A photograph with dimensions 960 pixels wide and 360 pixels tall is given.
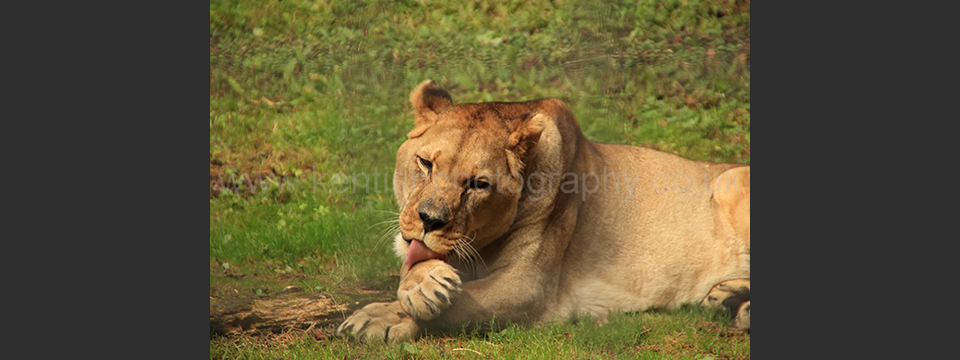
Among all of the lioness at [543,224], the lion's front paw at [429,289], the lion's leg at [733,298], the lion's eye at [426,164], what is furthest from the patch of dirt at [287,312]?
the lion's leg at [733,298]

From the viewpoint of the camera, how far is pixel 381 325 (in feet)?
30.1

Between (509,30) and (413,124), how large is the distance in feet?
3.74

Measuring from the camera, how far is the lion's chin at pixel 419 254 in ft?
29.2

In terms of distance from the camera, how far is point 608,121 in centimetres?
967

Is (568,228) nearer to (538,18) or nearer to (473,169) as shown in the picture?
(473,169)

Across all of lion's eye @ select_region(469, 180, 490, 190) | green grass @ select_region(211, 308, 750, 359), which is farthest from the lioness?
green grass @ select_region(211, 308, 750, 359)

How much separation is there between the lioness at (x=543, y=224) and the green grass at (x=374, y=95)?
20 centimetres

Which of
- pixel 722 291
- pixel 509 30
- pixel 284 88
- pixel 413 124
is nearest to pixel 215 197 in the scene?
pixel 284 88

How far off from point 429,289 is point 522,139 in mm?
1364

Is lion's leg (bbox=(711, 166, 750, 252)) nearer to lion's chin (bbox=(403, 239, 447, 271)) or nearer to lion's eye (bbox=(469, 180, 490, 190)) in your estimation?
lion's eye (bbox=(469, 180, 490, 190))

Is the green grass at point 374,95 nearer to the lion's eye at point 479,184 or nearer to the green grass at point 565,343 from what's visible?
the green grass at point 565,343

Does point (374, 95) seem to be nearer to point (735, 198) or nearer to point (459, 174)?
point (459, 174)

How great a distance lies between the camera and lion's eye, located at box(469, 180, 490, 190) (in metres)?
8.80

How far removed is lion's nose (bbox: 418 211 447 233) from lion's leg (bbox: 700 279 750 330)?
2.46 m
